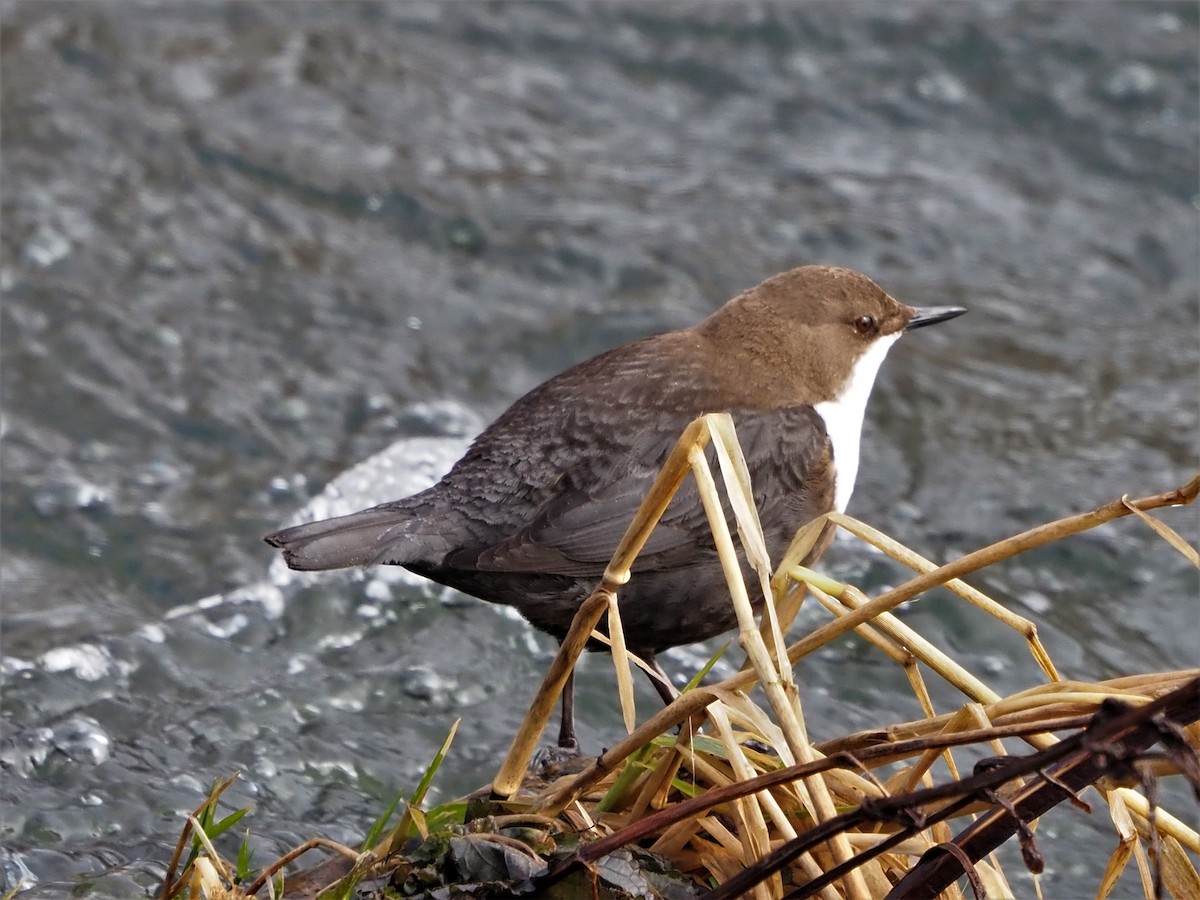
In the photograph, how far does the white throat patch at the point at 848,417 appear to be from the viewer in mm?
3922

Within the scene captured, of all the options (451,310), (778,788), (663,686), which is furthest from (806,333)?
(451,310)

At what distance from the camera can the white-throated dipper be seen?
11.3 feet

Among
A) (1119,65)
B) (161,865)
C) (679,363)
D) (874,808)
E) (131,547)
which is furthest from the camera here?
(1119,65)

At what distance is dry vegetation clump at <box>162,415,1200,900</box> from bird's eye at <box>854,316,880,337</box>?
1.53m

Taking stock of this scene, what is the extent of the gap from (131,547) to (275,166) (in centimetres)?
253

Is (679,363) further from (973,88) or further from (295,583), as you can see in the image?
(973,88)

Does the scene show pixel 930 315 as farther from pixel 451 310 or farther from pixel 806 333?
pixel 451 310

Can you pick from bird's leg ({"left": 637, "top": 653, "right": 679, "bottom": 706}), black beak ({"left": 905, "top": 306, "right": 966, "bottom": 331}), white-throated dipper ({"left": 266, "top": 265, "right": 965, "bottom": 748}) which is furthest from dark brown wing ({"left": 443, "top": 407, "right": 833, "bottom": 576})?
black beak ({"left": 905, "top": 306, "right": 966, "bottom": 331})

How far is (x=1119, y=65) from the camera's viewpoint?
25.2 feet

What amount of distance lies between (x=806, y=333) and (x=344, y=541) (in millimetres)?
1398

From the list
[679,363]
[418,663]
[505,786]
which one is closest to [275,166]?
[418,663]

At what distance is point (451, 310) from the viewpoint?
250 inches

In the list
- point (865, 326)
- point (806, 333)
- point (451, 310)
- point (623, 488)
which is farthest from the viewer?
point (451, 310)

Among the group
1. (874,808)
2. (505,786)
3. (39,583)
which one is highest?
(874,808)
